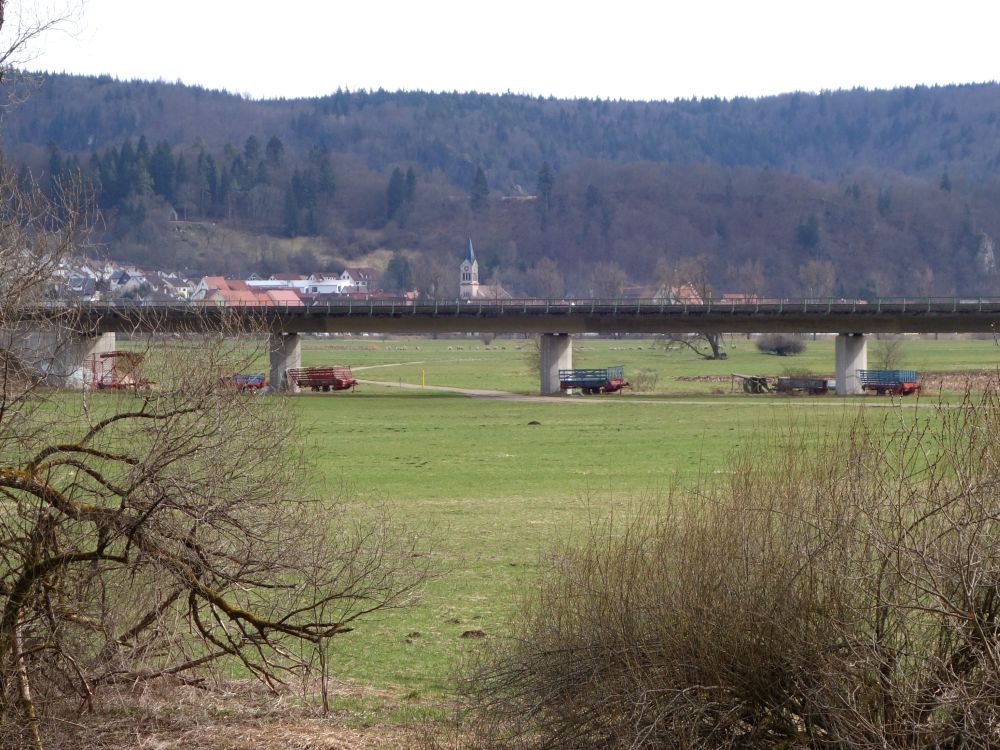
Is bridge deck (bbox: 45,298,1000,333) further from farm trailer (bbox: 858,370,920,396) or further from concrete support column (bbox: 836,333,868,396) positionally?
farm trailer (bbox: 858,370,920,396)

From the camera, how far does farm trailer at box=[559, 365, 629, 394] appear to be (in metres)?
71.2

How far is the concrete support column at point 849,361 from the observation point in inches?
Answer: 2736

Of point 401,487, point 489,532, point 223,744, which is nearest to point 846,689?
point 223,744

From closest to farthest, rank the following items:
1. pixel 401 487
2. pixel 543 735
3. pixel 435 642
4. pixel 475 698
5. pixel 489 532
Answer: pixel 543 735 < pixel 475 698 < pixel 435 642 < pixel 489 532 < pixel 401 487

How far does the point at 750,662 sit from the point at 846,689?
2.78 feet

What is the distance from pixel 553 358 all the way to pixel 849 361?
53.2ft

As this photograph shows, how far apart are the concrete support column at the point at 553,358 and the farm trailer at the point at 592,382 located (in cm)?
62

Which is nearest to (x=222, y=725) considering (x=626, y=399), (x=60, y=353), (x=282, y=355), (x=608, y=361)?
(x=60, y=353)

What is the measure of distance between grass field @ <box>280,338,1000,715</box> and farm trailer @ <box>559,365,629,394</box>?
8.94 ft

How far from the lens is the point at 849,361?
231 feet

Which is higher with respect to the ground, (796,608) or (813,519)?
(813,519)

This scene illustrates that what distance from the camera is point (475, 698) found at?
12305 mm

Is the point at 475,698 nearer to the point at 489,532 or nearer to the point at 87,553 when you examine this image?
the point at 87,553

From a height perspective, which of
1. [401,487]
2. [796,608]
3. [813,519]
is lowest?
[401,487]
